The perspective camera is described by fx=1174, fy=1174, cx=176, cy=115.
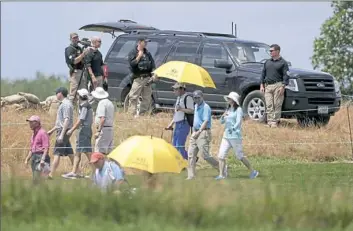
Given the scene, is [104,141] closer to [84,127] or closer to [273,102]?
[84,127]

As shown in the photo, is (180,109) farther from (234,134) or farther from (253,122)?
(253,122)

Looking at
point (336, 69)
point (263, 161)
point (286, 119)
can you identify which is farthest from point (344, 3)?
point (263, 161)

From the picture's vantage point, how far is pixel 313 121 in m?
25.2

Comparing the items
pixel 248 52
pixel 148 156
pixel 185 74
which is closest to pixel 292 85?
pixel 248 52

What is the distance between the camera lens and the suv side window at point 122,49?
26.9 m

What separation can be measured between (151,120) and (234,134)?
4.19 m

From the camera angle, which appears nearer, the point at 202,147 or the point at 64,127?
the point at 202,147

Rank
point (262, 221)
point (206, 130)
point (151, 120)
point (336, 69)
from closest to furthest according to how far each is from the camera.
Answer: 1. point (262, 221)
2. point (206, 130)
3. point (151, 120)
4. point (336, 69)

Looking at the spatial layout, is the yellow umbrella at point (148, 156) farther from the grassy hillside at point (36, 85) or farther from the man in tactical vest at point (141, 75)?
the grassy hillside at point (36, 85)

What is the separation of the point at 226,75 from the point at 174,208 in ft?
39.9

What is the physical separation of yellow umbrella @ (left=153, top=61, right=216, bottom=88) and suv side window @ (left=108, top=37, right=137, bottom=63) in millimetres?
4830

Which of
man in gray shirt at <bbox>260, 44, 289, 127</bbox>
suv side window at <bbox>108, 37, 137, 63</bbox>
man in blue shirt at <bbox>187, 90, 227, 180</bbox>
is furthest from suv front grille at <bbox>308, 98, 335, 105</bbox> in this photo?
man in blue shirt at <bbox>187, 90, 227, 180</bbox>

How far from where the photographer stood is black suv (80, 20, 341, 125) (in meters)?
25.1

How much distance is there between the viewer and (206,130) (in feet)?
65.6
